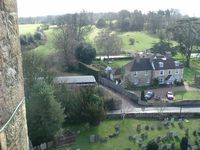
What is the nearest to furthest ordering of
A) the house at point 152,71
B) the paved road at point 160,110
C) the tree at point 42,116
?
1. the tree at point 42,116
2. the paved road at point 160,110
3. the house at point 152,71

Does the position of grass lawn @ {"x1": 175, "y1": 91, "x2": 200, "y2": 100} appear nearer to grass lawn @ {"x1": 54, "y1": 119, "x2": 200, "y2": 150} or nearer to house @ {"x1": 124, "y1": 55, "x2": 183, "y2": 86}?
house @ {"x1": 124, "y1": 55, "x2": 183, "y2": 86}

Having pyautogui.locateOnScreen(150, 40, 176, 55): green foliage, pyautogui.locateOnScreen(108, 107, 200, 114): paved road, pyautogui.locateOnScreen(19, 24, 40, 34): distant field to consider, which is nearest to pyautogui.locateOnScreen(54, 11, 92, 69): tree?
pyautogui.locateOnScreen(150, 40, 176, 55): green foliage

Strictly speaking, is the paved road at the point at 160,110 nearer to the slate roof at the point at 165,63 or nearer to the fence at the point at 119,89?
the fence at the point at 119,89

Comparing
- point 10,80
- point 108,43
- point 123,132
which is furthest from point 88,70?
point 10,80

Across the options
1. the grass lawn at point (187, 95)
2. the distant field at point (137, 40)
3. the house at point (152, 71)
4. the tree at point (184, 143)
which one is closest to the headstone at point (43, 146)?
the tree at point (184, 143)

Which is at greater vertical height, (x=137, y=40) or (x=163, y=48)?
(x=137, y=40)

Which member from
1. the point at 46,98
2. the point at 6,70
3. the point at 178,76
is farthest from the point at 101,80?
the point at 6,70

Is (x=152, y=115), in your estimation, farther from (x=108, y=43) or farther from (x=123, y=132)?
(x=108, y=43)

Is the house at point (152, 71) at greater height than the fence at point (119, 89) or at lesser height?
greater
